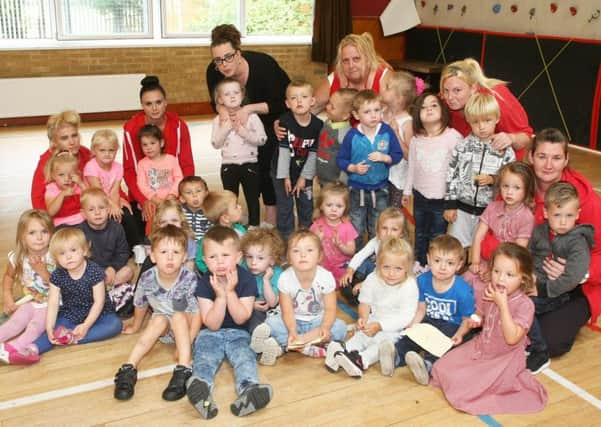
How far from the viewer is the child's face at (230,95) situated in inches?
170

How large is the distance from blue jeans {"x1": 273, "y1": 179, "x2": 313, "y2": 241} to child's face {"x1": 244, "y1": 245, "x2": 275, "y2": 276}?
4.02ft

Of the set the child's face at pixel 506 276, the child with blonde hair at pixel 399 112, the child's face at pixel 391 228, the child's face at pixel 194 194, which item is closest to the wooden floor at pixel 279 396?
the child's face at pixel 506 276

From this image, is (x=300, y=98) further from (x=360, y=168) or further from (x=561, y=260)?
(x=561, y=260)

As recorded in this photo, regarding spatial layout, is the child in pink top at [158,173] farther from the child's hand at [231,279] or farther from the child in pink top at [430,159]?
the child in pink top at [430,159]

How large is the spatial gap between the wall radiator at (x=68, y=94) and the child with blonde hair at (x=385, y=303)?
23.0 feet

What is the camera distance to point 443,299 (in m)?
3.23

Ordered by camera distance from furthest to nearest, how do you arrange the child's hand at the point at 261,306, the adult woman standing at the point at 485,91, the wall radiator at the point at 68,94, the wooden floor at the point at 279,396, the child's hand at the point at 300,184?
the wall radiator at the point at 68,94
the child's hand at the point at 300,184
the adult woman standing at the point at 485,91
the child's hand at the point at 261,306
the wooden floor at the point at 279,396

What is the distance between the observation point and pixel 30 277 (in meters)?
3.49

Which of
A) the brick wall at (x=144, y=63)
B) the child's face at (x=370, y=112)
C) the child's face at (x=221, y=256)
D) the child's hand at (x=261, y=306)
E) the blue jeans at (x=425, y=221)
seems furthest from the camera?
the brick wall at (x=144, y=63)

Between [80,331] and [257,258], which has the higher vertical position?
[257,258]

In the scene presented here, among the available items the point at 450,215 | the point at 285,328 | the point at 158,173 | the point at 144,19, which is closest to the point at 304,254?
the point at 285,328

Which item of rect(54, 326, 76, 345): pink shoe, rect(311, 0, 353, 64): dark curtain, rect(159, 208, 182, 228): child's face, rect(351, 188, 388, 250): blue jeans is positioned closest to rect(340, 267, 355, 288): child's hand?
rect(351, 188, 388, 250): blue jeans

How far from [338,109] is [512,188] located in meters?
1.36

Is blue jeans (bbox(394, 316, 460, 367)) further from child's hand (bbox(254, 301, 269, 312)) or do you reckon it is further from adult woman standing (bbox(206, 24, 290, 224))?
adult woman standing (bbox(206, 24, 290, 224))
